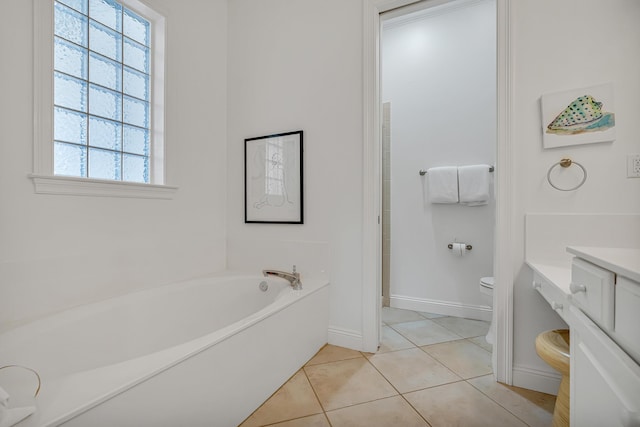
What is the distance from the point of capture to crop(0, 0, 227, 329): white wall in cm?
142

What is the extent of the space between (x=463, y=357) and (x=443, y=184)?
1.43m

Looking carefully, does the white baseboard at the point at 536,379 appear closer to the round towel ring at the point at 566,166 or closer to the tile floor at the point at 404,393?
the tile floor at the point at 404,393

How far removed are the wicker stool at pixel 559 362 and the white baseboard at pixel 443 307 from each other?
1.39 metres

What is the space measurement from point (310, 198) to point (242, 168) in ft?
2.35

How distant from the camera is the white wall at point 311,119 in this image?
210 centimetres

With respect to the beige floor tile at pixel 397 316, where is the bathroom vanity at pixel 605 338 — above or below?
above

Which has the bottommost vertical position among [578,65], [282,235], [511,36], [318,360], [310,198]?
[318,360]

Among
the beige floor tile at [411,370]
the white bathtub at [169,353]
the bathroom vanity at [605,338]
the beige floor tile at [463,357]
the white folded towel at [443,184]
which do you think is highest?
the white folded towel at [443,184]

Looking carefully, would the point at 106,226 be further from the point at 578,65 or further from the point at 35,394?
the point at 578,65

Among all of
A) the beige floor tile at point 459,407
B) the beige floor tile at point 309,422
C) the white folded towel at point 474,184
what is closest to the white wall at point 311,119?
the beige floor tile at point 459,407

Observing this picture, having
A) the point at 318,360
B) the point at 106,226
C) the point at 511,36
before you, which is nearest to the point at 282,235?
the point at 318,360

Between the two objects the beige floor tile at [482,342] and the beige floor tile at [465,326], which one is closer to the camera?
the beige floor tile at [482,342]

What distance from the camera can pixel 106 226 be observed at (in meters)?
1.77

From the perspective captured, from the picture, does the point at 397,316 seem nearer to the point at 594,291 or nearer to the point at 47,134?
the point at 594,291
